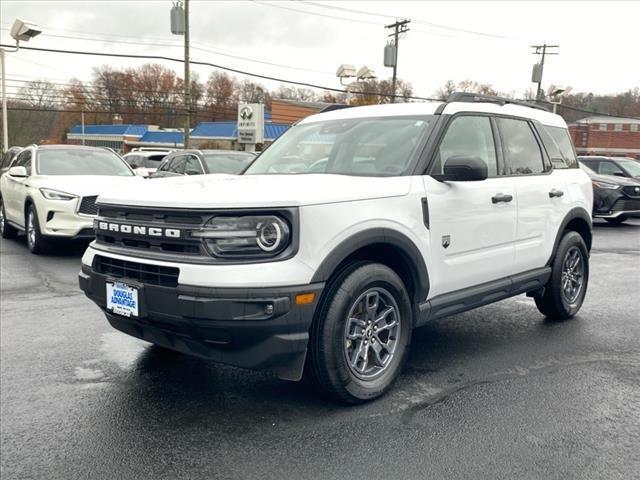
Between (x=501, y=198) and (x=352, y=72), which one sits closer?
(x=501, y=198)

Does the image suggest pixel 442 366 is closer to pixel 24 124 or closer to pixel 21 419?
pixel 21 419

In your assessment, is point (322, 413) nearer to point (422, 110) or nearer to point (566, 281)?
point (422, 110)

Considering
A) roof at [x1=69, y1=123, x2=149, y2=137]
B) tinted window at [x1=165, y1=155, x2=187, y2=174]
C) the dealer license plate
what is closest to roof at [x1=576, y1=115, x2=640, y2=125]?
roof at [x1=69, y1=123, x2=149, y2=137]

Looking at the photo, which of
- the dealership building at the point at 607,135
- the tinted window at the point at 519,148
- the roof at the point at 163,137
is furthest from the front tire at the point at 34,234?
the roof at the point at 163,137

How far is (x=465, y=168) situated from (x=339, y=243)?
1131mm

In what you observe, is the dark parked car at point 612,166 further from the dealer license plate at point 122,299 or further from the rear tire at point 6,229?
the dealer license plate at point 122,299

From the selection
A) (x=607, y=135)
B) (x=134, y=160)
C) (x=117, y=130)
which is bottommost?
(x=117, y=130)

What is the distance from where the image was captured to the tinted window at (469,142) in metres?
4.34

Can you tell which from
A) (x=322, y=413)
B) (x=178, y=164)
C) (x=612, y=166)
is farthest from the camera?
(x=612, y=166)

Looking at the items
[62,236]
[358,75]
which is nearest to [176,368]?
[62,236]

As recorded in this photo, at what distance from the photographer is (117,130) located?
77.1 metres

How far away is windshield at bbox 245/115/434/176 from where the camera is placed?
4.25m

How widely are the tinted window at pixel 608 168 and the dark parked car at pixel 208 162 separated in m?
9.81

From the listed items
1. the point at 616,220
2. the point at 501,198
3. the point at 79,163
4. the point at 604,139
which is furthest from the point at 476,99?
the point at 604,139
